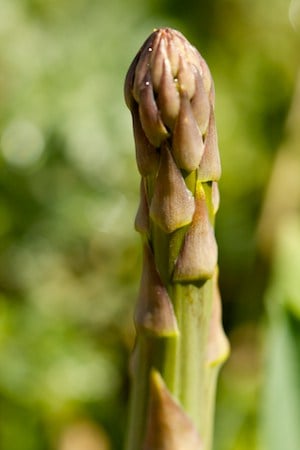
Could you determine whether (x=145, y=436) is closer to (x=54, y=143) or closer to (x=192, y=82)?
(x=192, y=82)

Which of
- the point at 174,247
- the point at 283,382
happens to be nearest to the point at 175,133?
the point at 174,247

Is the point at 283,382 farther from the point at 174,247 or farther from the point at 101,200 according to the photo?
the point at 101,200

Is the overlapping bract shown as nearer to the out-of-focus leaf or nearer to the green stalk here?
the green stalk

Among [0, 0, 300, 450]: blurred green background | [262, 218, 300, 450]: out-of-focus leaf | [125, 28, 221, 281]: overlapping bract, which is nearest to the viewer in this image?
[125, 28, 221, 281]: overlapping bract

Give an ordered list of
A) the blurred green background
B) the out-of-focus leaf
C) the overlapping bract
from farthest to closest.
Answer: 1. the blurred green background
2. the out-of-focus leaf
3. the overlapping bract

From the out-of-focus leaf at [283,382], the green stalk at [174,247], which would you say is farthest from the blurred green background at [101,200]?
the green stalk at [174,247]

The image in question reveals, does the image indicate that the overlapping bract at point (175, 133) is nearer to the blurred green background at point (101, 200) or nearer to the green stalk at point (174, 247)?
the green stalk at point (174, 247)

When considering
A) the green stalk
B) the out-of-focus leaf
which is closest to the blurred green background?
the out-of-focus leaf
